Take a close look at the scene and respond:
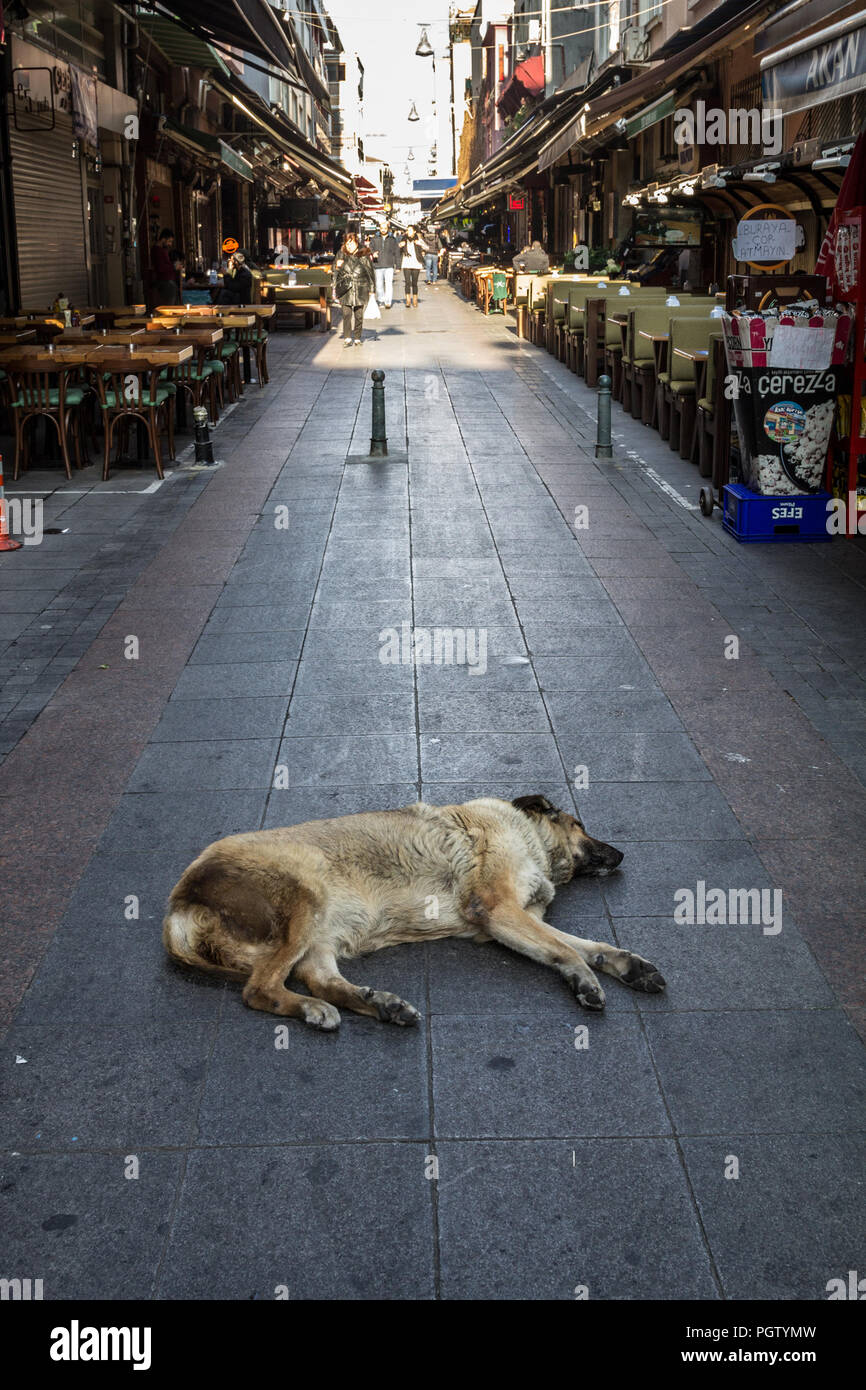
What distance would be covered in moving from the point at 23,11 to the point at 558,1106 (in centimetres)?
1663

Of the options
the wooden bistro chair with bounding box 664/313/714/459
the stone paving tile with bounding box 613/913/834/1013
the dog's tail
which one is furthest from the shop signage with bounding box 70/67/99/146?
the stone paving tile with bounding box 613/913/834/1013

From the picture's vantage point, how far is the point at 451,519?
37.0 feet

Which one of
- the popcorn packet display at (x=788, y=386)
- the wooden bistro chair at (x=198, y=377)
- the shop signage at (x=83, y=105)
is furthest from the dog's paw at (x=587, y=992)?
the shop signage at (x=83, y=105)

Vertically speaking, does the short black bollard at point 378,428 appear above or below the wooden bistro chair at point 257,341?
below

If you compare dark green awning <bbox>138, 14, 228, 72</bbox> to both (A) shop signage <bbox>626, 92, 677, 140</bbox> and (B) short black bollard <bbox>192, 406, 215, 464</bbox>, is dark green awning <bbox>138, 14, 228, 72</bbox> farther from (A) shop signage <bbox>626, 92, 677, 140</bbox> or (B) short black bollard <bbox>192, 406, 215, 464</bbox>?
(B) short black bollard <bbox>192, 406, 215, 464</bbox>

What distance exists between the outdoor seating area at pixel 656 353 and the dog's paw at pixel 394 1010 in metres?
8.77

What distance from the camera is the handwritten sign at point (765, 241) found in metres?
12.5

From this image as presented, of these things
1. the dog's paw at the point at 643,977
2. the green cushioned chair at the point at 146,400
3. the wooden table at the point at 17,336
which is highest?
the wooden table at the point at 17,336

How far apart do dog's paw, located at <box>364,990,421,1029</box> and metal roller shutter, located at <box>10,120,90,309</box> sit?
1572 centimetres

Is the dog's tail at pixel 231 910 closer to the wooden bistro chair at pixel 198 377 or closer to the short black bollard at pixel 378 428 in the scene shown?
the short black bollard at pixel 378 428

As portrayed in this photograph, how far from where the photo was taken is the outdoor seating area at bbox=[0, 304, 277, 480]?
497 inches
